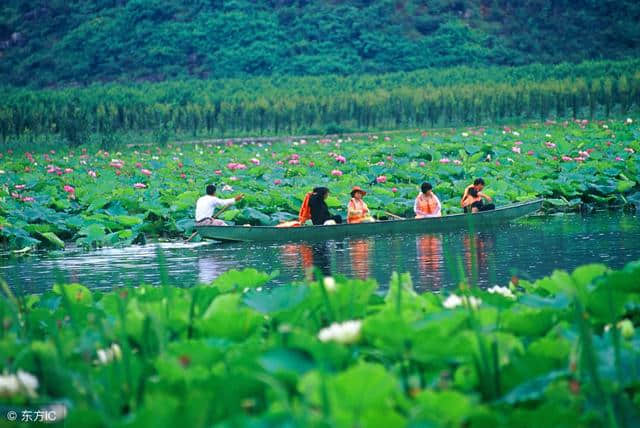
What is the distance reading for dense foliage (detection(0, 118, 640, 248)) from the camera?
13.2 meters

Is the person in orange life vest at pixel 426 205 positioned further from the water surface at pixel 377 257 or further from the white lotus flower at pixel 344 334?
the white lotus flower at pixel 344 334

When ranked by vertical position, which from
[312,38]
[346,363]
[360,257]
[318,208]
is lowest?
[360,257]

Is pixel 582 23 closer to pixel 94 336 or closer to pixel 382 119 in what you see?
pixel 382 119

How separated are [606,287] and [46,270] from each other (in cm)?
867

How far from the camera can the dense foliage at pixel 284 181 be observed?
1323 cm

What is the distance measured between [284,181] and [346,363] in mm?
14049

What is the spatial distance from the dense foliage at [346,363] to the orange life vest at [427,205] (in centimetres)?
990

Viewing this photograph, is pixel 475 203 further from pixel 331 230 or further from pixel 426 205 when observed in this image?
pixel 331 230

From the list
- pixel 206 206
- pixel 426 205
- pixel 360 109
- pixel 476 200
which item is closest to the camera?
pixel 206 206

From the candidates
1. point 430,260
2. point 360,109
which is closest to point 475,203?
point 430,260

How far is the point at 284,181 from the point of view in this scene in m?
16.3

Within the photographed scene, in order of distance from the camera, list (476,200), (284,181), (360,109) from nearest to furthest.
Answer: (476,200)
(284,181)
(360,109)

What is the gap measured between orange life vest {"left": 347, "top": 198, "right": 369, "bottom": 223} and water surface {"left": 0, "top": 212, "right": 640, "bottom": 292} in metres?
0.40

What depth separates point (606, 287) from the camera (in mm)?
2607
